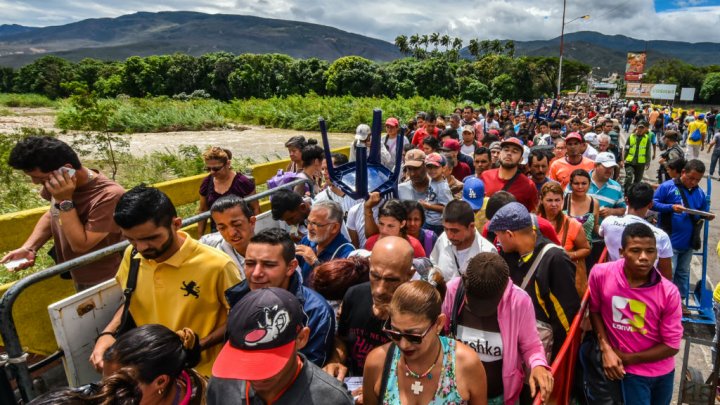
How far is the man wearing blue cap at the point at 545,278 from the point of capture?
277cm

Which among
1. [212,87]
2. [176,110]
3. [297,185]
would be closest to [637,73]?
[212,87]

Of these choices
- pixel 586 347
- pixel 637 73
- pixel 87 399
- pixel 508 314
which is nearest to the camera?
pixel 87 399

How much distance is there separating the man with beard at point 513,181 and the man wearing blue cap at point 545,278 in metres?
2.44

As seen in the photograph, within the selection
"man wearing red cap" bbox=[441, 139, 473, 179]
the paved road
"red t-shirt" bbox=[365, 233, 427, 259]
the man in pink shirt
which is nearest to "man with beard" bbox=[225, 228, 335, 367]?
"red t-shirt" bbox=[365, 233, 427, 259]

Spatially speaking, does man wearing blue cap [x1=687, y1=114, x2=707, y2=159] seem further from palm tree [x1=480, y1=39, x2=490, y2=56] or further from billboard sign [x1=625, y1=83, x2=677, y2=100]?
palm tree [x1=480, y1=39, x2=490, y2=56]

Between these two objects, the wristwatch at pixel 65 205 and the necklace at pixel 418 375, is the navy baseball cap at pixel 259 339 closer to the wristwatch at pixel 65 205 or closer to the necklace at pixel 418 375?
the necklace at pixel 418 375

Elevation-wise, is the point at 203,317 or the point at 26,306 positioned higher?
the point at 203,317

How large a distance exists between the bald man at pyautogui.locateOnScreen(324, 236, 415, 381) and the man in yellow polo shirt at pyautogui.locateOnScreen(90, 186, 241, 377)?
0.70m

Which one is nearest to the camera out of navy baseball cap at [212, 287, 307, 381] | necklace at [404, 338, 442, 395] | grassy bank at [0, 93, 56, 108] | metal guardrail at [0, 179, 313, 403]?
navy baseball cap at [212, 287, 307, 381]

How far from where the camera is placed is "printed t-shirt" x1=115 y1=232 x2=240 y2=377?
8.27ft

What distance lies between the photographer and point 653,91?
71.2 metres

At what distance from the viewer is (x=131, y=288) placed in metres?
2.55

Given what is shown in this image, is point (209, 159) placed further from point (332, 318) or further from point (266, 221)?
point (332, 318)

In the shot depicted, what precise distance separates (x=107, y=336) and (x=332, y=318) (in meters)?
1.28
